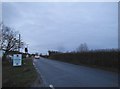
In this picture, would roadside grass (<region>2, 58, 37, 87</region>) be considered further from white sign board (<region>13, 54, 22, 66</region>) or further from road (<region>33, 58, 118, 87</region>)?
white sign board (<region>13, 54, 22, 66</region>)

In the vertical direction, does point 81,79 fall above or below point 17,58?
below

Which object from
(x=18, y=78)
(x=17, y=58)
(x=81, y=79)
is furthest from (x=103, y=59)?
(x=81, y=79)

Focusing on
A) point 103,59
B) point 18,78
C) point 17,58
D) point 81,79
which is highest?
point 17,58

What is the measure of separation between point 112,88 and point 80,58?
37.1 meters

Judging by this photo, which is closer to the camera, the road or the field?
the road

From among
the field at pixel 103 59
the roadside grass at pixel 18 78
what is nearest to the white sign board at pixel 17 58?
the roadside grass at pixel 18 78

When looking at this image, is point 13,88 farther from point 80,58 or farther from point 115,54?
point 80,58

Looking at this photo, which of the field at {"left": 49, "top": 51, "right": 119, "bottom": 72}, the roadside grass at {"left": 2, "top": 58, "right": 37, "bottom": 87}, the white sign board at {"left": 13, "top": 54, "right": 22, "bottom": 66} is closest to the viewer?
the roadside grass at {"left": 2, "top": 58, "right": 37, "bottom": 87}

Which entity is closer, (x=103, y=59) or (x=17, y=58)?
(x=17, y=58)

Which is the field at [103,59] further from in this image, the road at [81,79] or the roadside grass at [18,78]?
the roadside grass at [18,78]

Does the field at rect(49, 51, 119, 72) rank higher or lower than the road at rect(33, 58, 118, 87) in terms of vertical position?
higher

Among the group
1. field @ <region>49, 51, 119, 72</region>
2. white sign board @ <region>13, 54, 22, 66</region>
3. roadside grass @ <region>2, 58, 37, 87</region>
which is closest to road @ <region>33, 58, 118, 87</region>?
roadside grass @ <region>2, 58, 37, 87</region>

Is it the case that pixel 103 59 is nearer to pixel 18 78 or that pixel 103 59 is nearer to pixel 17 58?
pixel 17 58

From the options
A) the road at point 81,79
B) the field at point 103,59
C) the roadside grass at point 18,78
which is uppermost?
the field at point 103,59
